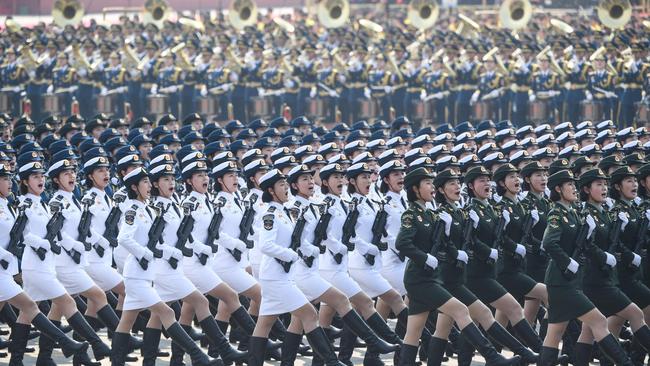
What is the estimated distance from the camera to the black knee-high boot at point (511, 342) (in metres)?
11.7

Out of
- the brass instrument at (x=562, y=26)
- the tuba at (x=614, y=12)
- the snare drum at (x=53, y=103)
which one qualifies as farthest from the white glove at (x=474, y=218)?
the brass instrument at (x=562, y=26)

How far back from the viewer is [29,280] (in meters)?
12.7

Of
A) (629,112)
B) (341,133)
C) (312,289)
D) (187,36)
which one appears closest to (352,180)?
(312,289)

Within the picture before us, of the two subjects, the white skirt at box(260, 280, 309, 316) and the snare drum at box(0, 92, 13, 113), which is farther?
the snare drum at box(0, 92, 13, 113)

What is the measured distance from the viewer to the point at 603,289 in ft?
38.5

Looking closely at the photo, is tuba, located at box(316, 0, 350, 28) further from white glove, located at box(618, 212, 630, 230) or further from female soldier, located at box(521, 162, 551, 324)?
white glove, located at box(618, 212, 630, 230)

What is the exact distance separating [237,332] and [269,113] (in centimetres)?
1505

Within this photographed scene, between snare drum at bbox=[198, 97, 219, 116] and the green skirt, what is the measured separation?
17.3 meters

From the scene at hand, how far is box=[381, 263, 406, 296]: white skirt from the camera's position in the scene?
1322cm

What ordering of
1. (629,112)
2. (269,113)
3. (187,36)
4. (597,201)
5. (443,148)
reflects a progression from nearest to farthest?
1. (597,201)
2. (443,148)
3. (629,112)
4. (269,113)
5. (187,36)

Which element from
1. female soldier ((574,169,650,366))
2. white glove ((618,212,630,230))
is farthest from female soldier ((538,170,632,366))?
white glove ((618,212,630,230))

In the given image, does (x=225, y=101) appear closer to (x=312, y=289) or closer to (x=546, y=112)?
(x=546, y=112)

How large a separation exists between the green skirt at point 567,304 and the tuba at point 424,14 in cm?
2206

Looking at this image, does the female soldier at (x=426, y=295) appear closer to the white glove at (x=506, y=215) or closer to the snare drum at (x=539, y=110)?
the white glove at (x=506, y=215)
